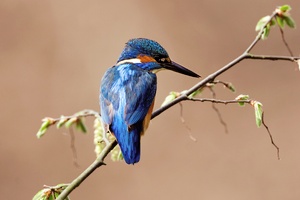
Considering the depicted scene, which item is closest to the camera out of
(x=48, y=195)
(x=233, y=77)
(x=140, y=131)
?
(x=48, y=195)

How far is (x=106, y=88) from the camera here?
0.82 meters

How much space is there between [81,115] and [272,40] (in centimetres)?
117

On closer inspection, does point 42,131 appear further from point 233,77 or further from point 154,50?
point 233,77

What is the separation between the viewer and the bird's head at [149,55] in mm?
835

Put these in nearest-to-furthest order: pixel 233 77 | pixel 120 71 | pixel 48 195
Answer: pixel 48 195
pixel 120 71
pixel 233 77

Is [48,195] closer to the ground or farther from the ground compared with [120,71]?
closer to the ground

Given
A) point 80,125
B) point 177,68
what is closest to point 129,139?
point 80,125

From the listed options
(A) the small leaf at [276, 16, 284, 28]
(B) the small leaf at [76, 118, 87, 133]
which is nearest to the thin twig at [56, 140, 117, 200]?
(B) the small leaf at [76, 118, 87, 133]

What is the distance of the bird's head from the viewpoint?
2.74 feet

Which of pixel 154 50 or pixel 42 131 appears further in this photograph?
pixel 154 50

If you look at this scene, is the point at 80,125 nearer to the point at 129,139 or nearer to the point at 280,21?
the point at 129,139

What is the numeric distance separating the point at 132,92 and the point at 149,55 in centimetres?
9

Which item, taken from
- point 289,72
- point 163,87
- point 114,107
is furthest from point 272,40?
point 114,107

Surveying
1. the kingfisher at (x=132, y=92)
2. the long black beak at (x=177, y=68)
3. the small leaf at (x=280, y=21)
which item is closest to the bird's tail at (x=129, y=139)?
the kingfisher at (x=132, y=92)
